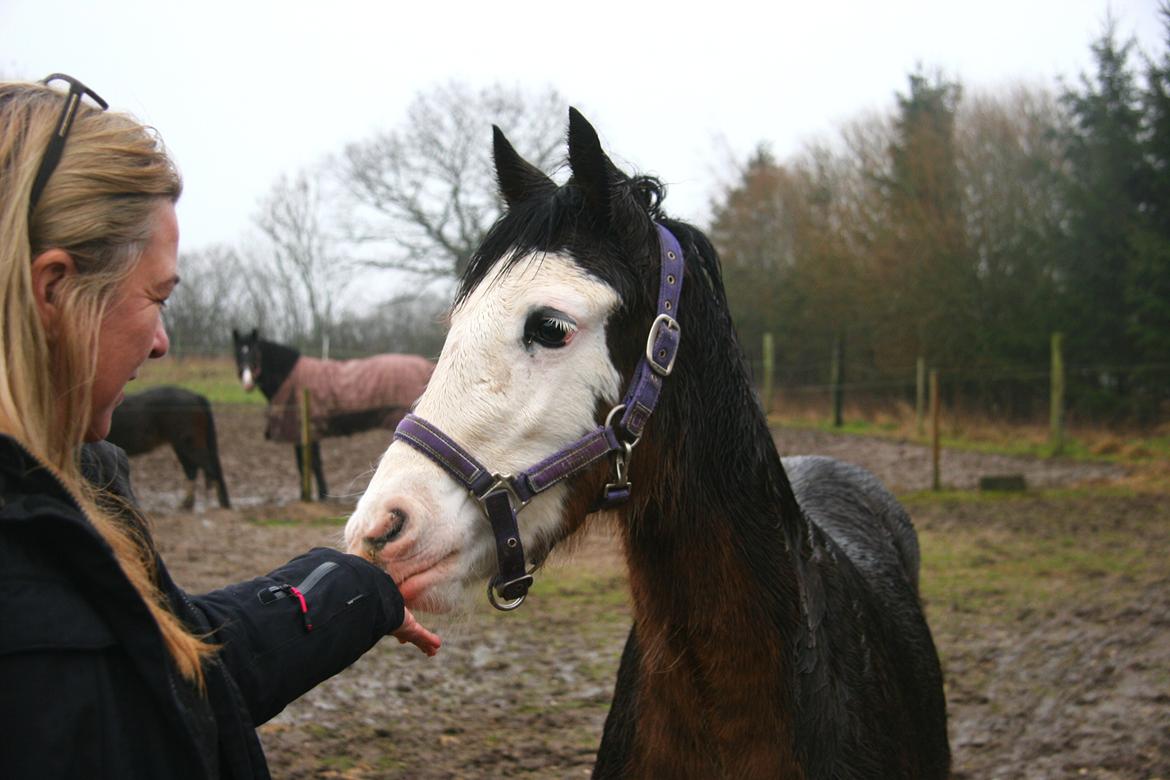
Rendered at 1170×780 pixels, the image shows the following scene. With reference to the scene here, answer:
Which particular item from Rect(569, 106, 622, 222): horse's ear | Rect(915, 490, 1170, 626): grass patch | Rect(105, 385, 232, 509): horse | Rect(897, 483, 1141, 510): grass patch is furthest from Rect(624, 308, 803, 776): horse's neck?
Rect(105, 385, 232, 509): horse

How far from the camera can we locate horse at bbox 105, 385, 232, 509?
12148 millimetres

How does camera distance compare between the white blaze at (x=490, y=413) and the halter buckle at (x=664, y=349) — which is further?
the halter buckle at (x=664, y=349)

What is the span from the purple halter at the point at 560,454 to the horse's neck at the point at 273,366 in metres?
13.3

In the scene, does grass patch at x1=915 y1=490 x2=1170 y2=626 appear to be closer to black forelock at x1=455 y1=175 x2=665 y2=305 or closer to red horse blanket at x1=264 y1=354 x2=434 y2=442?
black forelock at x1=455 y1=175 x2=665 y2=305

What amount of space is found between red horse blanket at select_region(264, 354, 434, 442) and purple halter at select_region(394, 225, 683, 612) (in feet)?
39.8

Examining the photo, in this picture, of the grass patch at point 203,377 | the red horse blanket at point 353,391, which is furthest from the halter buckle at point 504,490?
the grass patch at point 203,377

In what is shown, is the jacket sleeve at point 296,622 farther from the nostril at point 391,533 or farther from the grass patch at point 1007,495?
the grass patch at point 1007,495

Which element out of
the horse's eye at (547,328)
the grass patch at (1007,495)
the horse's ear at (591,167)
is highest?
the horse's ear at (591,167)

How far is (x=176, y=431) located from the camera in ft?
40.4

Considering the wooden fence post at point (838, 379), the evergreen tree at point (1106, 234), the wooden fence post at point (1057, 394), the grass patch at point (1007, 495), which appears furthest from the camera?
the wooden fence post at point (838, 379)

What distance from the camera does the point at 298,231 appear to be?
3212 cm

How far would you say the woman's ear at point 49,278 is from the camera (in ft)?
3.80

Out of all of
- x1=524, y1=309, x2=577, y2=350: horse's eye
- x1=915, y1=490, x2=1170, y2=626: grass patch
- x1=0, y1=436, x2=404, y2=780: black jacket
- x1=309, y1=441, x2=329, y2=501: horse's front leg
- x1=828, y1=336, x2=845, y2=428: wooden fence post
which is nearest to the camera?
x1=0, y1=436, x2=404, y2=780: black jacket

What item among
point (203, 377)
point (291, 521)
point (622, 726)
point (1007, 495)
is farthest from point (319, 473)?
point (203, 377)
